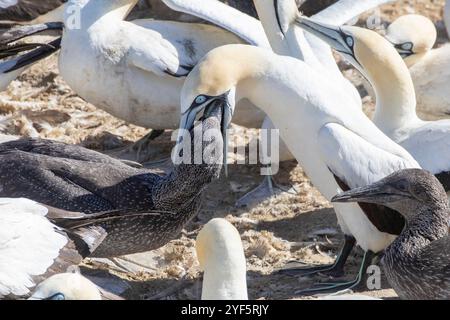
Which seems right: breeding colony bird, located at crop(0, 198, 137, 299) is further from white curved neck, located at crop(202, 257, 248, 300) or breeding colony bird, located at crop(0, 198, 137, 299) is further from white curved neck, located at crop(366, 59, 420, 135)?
white curved neck, located at crop(366, 59, 420, 135)

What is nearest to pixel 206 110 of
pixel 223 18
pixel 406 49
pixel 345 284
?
pixel 345 284

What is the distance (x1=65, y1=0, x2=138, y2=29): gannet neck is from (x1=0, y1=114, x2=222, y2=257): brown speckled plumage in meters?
2.06

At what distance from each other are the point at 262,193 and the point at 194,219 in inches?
22.9

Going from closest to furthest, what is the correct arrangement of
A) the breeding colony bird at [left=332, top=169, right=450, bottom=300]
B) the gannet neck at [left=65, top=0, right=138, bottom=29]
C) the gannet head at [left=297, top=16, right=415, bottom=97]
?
the breeding colony bird at [left=332, top=169, right=450, bottom=300] < the gannet head at [left=297, top=16, right=415, bottom=97] < the gannet neck at [left=65, top=0, right=138, bottom=29]

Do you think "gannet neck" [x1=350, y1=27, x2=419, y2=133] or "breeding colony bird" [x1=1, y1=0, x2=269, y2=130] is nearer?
"gannet neck" [x1=350, y1=27, x2=419, y2=133]

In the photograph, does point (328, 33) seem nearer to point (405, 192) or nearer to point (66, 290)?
point (405, 192)

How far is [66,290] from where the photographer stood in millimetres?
6613

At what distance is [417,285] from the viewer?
7.39 m

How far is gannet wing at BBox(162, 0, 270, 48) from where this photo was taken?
9.94m

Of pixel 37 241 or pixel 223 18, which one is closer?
pixel 37 241

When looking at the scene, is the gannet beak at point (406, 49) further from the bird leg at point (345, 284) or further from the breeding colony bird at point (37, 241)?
the breeding colony bird at point (37, 241)

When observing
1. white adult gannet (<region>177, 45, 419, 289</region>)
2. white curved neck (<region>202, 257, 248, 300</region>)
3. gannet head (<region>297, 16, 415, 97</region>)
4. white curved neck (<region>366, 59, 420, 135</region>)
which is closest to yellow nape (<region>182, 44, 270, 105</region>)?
white adult gannet (<region>177, 45, 419, 289</region>)
